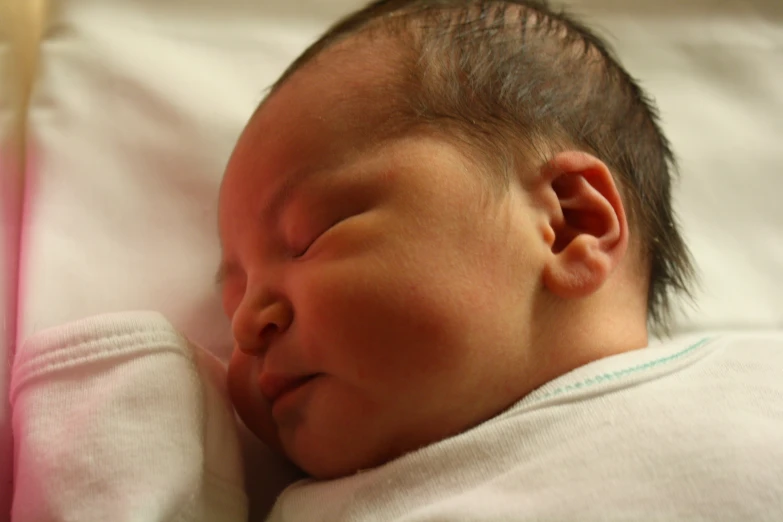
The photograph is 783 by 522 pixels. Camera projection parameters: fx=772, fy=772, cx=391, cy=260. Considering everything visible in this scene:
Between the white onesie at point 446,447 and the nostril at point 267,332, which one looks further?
the nostril at point 267,332

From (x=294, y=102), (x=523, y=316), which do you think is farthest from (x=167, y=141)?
(x=523, y=316)

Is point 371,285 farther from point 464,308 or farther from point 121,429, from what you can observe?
point 121,429

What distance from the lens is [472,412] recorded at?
2.34 feet

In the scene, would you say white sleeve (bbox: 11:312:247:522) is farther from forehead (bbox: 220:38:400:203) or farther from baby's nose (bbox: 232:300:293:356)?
forehead (bbox: 220:38:400:203)

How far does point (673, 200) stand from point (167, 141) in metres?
0.76

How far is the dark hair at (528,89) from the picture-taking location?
0.77 m

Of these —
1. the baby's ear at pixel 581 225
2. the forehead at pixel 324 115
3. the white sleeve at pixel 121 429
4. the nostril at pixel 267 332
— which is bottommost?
the white sleeve at pixel 121 429

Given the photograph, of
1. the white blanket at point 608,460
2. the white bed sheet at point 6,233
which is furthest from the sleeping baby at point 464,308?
the white bed sheet at point 6,233

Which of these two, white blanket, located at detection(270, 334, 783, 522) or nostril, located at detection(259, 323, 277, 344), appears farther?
nostril, located at detection(259, 323, 277, 344)

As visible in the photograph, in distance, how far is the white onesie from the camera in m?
0.62

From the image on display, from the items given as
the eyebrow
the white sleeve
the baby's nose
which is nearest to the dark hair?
the eyebrow

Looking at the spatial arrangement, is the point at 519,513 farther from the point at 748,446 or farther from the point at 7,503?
the point at 7,503

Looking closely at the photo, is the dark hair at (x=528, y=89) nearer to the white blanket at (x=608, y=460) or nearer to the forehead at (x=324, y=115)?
the forehead at (x=324, y=115)

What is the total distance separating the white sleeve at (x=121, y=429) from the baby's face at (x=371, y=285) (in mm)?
65
